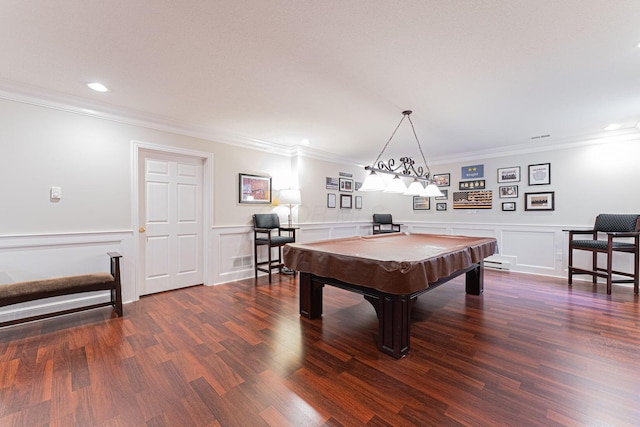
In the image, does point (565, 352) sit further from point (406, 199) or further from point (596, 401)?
point (406, 199)

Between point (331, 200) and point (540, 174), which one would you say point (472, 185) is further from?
point (331, 200)

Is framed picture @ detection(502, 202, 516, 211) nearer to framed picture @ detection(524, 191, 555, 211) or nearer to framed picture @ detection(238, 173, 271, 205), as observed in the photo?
framed picture @ detection(524, 191, 555, 211)

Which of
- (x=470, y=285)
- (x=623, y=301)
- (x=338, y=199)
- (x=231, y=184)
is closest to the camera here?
(x=623, y=301)

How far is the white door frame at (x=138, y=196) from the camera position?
353cm

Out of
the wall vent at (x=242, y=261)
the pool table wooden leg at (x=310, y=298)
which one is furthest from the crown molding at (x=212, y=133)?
the pool table wooden leg at (x=310, y=298)

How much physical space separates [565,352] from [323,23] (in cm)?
318

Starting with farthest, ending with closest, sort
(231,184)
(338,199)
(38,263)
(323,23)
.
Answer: (338,199)
(231,184)
(38,263)
(323,23)

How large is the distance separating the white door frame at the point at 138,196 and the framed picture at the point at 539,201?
5.71 m

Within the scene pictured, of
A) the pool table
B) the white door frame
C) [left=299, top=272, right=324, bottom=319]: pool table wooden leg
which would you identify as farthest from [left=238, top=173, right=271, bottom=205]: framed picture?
[left=299, top=272, right=324, bottom=319]: pool table wooden leg

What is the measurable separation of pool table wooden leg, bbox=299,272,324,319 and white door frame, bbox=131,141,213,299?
200cm

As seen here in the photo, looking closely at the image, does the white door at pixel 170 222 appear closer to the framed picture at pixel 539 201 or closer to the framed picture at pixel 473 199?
the framed picture at pixel 473 199

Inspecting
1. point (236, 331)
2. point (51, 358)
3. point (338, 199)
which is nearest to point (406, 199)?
point (338, 199)

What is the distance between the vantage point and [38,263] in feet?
9.61

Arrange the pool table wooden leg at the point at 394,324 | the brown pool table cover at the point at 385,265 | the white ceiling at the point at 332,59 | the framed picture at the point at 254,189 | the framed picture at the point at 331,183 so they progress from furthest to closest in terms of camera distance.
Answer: the framed picture at the point at 331,183 → the framed picture at the point at 254,189 → the pool table wooden leg at the point at 394,324 → the brown pool table cover at the point at 385,265 → the white ceiling at the point at 332,59
